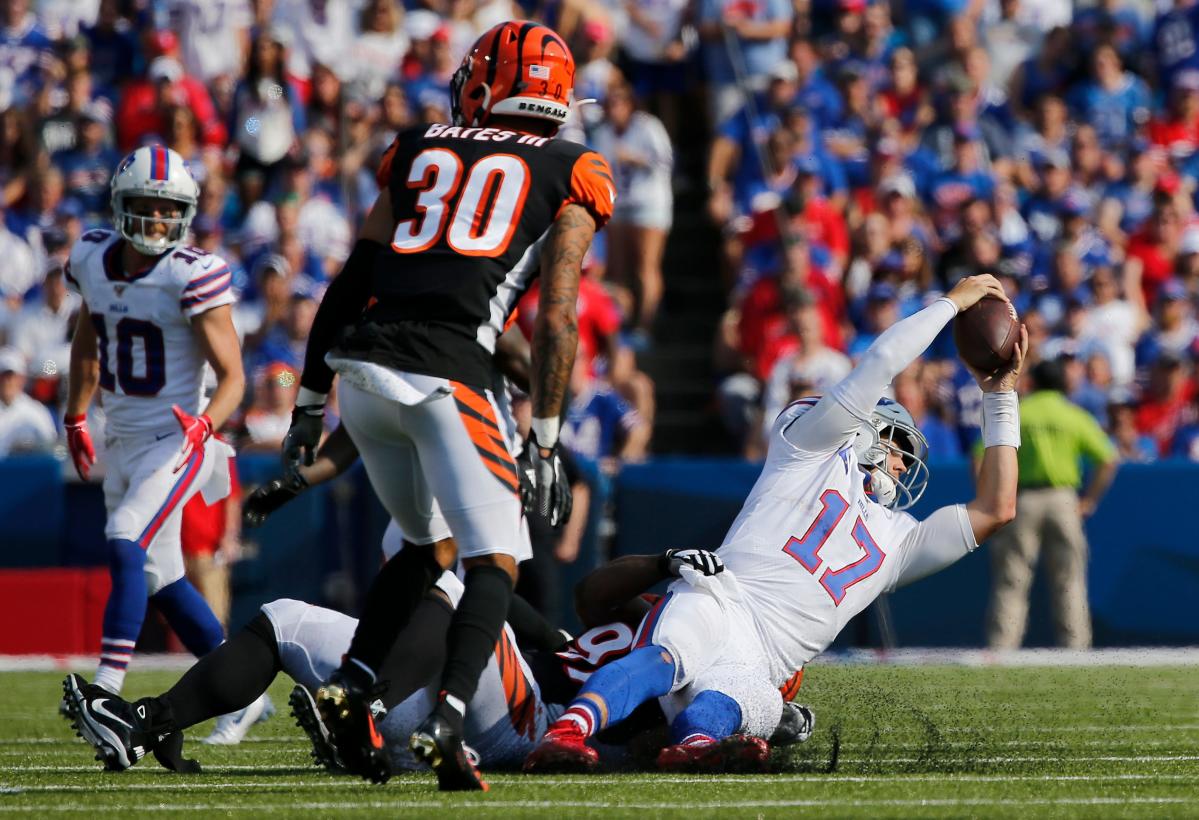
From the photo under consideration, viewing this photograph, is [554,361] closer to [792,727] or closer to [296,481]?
[296,481]

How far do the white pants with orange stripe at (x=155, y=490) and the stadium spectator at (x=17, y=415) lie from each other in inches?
172

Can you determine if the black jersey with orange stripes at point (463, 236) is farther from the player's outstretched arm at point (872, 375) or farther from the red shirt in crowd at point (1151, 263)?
the red shirt in crowd at point (1151, 263)

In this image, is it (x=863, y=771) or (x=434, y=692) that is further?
(x=863, y=771)

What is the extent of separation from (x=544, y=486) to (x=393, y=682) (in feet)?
2.04

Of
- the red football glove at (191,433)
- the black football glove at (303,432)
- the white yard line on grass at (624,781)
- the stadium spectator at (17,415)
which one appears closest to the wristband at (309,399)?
the black football glove at (303,432)

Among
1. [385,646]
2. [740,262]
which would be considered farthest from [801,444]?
[740,262]

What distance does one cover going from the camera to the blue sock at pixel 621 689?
448cm

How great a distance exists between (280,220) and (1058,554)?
5191mm

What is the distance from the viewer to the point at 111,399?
20.0 ft

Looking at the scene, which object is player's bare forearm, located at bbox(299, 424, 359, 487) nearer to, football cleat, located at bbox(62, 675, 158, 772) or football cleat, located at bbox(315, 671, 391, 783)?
football cleat, located at bbox(62, 675, 158, 772)

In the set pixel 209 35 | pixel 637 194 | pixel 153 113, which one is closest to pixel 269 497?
pixel 637 194

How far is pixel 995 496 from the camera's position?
15.8 feet

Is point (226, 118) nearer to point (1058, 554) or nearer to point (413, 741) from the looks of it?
point (1058, 554)

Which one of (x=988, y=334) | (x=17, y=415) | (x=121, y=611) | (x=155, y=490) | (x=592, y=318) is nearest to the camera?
(x=988, y=334)
